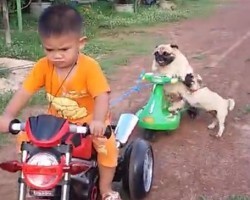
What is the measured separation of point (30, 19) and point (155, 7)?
4.28m

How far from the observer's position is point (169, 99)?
5293mm

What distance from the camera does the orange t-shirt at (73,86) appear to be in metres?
3.06

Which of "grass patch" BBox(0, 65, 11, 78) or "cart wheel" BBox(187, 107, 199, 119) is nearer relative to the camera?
"cart wheel" BBox(187, 107, 199, 119)

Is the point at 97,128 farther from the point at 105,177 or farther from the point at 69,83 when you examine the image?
the point at 105,177

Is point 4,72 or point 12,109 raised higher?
point 12,109

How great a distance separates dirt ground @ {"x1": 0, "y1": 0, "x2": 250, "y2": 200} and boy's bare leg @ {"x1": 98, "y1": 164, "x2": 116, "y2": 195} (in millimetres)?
A: 780

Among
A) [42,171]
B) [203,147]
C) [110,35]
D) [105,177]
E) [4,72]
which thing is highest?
[42,171]

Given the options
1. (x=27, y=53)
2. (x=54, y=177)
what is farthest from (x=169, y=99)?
(x=27, y=53)

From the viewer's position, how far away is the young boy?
9.04 feet

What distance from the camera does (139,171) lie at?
3.74 metres

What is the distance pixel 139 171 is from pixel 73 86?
923mm

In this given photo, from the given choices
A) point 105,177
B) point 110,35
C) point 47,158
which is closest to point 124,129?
point 105,177

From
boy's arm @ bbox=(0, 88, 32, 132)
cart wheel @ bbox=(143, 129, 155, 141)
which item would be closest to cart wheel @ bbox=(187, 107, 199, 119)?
cart wheel @ bbox=(143, 129, 155, 141)

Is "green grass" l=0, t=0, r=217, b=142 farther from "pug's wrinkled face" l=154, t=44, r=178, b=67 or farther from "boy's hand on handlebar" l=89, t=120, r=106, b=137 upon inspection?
"boy's hand on handlebar" l=89, t=120, r=106, b=137
